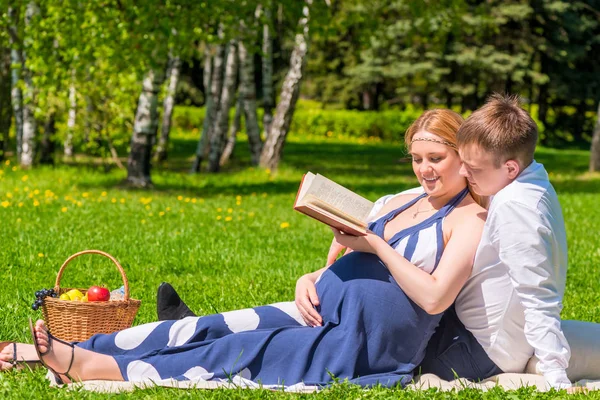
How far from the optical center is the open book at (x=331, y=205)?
365cm

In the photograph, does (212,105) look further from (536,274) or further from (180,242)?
(536,274)

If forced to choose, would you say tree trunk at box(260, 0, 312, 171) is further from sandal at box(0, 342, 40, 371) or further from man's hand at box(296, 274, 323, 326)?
sandal at box(0, 342, 40, 371)

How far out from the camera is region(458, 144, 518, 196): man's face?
12.5ft

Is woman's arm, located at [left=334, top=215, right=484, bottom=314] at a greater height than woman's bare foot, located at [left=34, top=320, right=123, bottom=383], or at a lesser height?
greater

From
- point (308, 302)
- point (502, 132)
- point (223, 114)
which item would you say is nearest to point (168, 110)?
point (223, 114)

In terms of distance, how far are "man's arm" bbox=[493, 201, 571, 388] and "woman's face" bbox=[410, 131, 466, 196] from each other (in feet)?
1.19

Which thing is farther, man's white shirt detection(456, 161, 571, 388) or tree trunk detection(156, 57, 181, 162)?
tree trunk detection(156, 57, 181, 162)

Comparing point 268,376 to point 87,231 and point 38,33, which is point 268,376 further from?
point 38,33

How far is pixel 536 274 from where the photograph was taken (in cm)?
380

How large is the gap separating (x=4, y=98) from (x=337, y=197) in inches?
602

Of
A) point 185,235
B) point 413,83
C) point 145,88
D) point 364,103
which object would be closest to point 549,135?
point 413,83

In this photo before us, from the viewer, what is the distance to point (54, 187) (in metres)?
12.9

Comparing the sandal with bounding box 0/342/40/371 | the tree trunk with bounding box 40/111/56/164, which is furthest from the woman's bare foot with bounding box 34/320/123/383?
the tree trunk with bounding box 40/111/56/164

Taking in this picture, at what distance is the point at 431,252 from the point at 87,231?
5.44 meters
